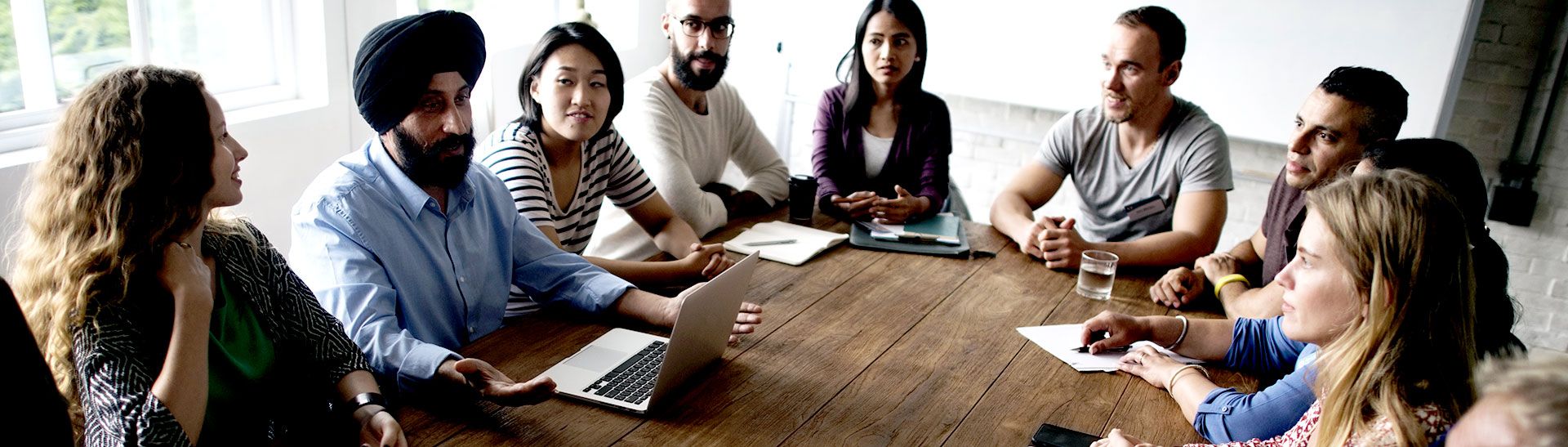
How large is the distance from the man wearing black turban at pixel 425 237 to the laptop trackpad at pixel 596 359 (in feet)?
0.49

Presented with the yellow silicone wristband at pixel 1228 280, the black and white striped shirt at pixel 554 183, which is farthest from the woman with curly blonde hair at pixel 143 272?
the yellow silicone wristband at pixel 1228 280

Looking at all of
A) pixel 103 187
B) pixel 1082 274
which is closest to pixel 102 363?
pixel 103 187

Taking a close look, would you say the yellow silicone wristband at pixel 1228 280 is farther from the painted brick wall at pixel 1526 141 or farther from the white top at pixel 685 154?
the painted brick wall at pixel 1526 141

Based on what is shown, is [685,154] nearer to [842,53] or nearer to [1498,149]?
[842,53]

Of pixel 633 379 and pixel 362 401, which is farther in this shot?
pixel 633 379

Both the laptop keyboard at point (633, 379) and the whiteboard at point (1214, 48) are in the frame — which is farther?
the whiteboard at point (1214, 48)

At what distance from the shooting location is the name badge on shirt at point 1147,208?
261 cm

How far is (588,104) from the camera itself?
2.18 m

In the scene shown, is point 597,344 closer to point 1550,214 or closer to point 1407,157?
point 1407,157

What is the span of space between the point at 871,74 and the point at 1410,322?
191cm

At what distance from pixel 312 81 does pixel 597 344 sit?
74.8 inches

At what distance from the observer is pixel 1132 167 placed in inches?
106

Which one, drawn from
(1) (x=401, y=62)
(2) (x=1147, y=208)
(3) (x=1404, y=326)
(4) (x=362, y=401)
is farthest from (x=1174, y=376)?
(1) (x=401, y=62)

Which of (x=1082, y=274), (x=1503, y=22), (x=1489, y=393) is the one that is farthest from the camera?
(x=1503, y=22)
